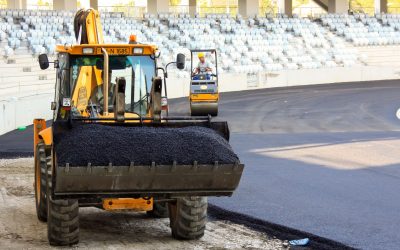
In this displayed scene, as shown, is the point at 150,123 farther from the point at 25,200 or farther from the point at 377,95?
the point at 377,95

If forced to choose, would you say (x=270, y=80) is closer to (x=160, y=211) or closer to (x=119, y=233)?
(x=160, y=211)

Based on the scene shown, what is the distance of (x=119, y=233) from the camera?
37.2 ft

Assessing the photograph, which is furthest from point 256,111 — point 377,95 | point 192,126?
point 192,126

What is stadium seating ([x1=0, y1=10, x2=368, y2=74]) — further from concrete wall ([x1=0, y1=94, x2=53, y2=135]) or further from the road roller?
the road roller

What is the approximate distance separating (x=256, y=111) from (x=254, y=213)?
68.7 ft

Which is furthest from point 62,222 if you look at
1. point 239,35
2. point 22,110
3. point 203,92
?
point 239,35

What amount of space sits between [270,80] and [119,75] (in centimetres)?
3631

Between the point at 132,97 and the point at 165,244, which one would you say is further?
the point at 132,97

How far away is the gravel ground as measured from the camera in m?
10.5

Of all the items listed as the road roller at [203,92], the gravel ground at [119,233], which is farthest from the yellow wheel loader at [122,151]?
the road roller at [203,92]

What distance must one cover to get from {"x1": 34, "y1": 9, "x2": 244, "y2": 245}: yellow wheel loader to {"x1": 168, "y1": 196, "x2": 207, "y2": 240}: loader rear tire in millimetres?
12

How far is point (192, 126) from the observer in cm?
1073

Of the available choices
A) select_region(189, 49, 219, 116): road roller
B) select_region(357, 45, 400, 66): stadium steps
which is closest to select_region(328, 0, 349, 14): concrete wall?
select_region(357, 45, 400, 66): stadium steps

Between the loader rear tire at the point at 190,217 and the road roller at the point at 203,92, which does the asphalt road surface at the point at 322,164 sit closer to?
the road roller at the point at 203,92
